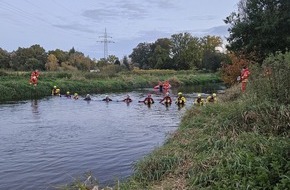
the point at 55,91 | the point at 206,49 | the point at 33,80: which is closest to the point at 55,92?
the point at 55,91

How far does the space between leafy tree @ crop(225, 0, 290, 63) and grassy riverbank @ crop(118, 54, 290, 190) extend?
48.6 feet

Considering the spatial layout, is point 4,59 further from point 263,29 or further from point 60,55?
point 263,29

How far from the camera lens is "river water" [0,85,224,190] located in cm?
943

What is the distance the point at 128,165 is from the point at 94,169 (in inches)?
35.1

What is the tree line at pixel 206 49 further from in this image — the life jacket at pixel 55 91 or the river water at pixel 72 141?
the life jacket at pixel 55 91

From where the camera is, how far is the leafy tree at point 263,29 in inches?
907

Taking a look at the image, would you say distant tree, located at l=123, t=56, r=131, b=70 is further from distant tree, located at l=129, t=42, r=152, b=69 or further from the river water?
the river water

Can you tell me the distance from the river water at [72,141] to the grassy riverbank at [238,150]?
184cm

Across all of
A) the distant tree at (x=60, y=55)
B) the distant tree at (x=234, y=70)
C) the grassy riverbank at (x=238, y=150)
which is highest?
the distant tree at (x=60, y=55)

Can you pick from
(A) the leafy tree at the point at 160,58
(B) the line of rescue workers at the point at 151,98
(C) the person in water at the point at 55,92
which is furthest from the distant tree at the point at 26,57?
(C) the person in water at the point at 55,92

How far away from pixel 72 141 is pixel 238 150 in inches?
321

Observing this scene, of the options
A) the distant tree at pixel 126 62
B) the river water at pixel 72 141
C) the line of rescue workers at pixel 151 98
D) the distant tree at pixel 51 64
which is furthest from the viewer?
the distant tree at pixel 126 62

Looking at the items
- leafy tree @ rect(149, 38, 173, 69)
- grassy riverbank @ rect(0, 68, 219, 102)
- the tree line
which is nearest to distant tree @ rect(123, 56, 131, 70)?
the tree line

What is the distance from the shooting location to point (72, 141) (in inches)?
536
